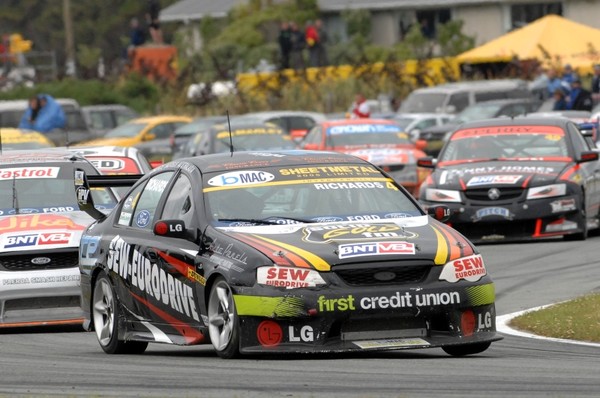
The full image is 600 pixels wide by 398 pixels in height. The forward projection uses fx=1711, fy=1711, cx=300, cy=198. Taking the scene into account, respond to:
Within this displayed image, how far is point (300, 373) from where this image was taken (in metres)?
9.01

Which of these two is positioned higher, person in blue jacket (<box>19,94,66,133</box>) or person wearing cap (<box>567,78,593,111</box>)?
person in blue jacket (<box>19,94,66,133</box>)

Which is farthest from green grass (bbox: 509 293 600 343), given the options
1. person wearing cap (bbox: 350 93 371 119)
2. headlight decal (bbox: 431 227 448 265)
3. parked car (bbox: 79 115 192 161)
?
parked car (bbox: 79 115 192 161)

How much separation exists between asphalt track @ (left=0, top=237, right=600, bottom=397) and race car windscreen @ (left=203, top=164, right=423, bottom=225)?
2.93 feet

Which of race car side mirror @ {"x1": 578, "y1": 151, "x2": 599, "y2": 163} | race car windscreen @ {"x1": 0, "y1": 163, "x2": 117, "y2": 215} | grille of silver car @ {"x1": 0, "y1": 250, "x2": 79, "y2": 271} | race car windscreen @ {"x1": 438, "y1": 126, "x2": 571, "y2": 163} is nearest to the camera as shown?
grille of silver car @ {"x1": 0, "y1": 250, "x2": 79, "y2": 271}

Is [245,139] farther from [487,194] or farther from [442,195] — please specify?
[487,194]

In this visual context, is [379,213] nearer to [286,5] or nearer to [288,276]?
Answer: [288,276]

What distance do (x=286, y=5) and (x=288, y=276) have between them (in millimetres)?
59700

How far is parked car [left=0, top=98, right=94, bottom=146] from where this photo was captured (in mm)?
39625

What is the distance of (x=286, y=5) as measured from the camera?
225 ft

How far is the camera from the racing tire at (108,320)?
1124cm

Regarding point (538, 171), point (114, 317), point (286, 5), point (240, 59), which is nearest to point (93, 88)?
point (240, 59)

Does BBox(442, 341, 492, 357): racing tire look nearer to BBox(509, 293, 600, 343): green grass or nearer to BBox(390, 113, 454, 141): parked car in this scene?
BBox(509, 293, 600, 343): green grass

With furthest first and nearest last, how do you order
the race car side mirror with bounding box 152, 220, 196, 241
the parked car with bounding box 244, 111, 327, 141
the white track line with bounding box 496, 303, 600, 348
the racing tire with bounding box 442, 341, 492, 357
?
1. the parked car with bounding box 244, 111, 327, 141
2. the white track line with bounding box 496, 303, 600, 348
3. the race car side mirror with bounding box 152, 220, 196, 241
4. the racing tire with bounding box 442, 341, 492, 357

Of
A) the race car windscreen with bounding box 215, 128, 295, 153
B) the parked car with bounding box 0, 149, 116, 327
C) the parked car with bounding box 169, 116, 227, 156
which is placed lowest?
the parked car with bounding box 169, 116, 227, 156
